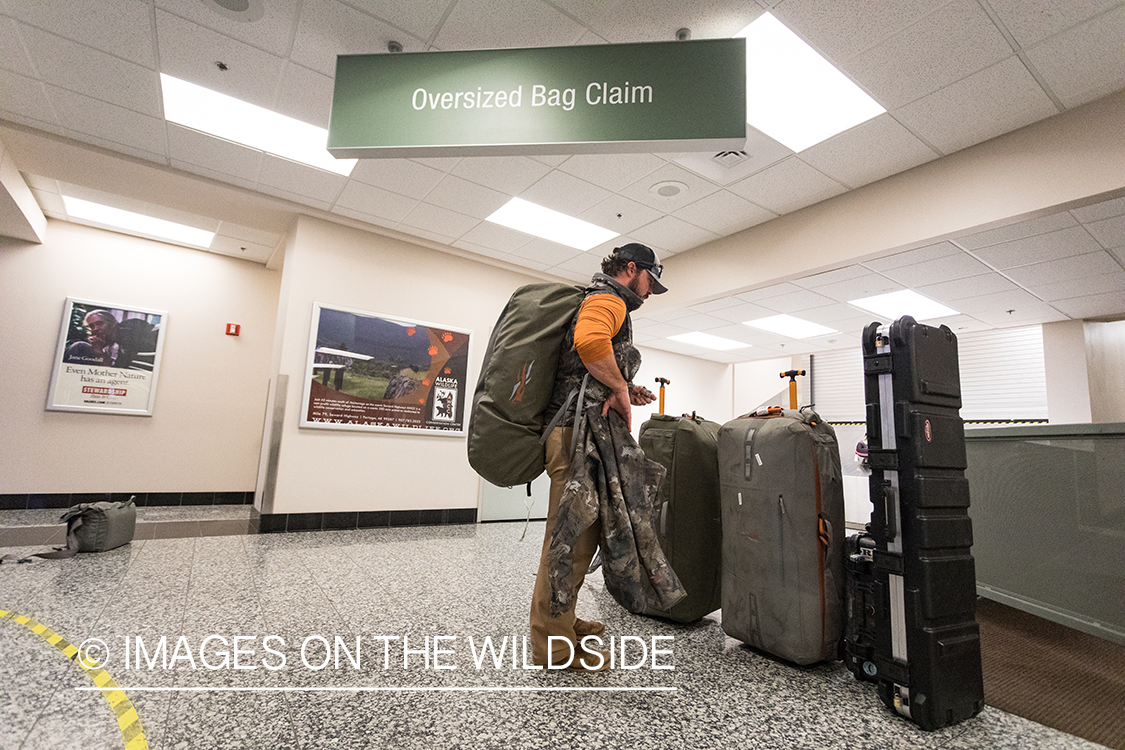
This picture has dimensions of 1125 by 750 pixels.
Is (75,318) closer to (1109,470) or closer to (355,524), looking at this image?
(355,524)

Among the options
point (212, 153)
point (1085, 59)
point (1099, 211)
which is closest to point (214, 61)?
point (212, 153)

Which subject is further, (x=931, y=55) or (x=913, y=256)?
(x=913, y=256)

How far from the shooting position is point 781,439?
1940mm

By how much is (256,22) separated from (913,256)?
17.6 ft

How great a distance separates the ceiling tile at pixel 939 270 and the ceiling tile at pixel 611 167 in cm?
294

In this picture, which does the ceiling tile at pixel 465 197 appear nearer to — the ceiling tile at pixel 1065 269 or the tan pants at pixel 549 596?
the tan pants at pixel 549 596

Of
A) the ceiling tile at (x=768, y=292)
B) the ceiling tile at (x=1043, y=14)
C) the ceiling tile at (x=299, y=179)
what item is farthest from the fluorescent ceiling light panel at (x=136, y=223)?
the ceiling tile at (x=1043, y=14)

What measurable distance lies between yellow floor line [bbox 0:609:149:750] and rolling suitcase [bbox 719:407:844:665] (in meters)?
1.91

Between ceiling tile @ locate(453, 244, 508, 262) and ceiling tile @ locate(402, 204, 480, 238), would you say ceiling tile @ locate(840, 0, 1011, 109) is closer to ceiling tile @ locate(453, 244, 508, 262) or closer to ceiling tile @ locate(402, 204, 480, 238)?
ceiling tile @ locate(402, 204, 480, 238)

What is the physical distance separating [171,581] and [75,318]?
14.3ft

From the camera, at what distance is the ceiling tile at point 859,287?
5.27m

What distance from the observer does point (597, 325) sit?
1788mm

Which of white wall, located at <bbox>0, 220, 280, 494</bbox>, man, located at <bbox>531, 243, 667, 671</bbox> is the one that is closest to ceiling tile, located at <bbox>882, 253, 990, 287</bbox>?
man, located at <bbox>531, 243, 667, 671</bbox>

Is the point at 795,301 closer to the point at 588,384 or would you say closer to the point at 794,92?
the point at 794,92
